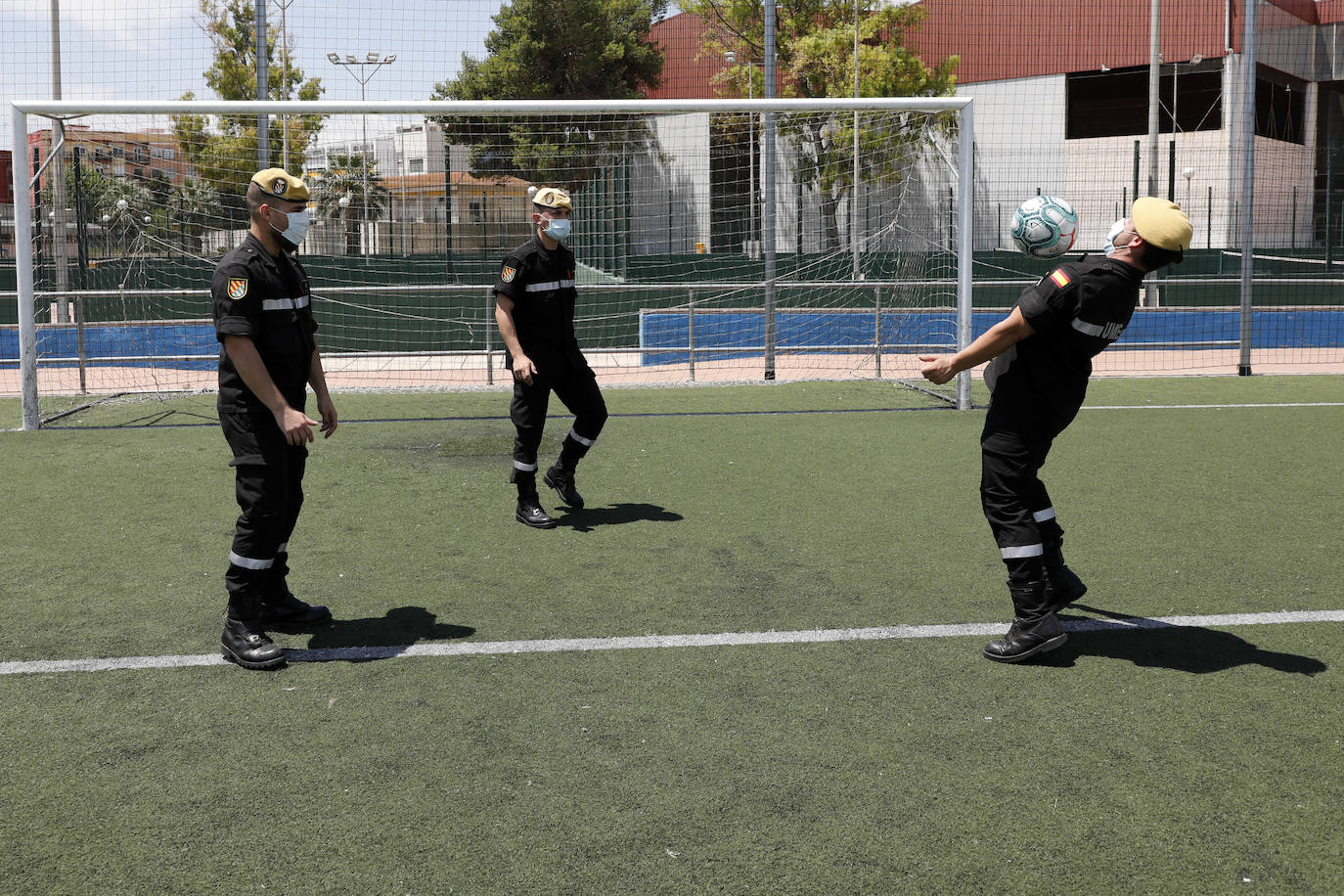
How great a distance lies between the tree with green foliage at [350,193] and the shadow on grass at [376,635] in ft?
27.8

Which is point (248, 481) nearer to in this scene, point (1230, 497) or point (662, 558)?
point (662, 558)

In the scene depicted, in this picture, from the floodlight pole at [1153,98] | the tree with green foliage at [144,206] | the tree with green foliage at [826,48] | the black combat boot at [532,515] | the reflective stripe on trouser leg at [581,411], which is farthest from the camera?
the tree with green foliage at [826,48]

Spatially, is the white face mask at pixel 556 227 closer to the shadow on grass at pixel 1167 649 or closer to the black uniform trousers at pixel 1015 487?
the black uniform trousers at pixel 1015 487

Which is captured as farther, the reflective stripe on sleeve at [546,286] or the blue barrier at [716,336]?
the blue barrier at [716,336]

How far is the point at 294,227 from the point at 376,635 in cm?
156

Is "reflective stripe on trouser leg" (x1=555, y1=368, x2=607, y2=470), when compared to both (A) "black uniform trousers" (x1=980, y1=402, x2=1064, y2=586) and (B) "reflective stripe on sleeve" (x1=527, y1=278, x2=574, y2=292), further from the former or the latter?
(A) "black uniform trousers" (x1=980, y1=402, x2=1064, y2=586)

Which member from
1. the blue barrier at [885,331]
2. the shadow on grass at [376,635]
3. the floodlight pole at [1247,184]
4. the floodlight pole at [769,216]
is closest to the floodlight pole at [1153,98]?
the blue barrier at [885,331]

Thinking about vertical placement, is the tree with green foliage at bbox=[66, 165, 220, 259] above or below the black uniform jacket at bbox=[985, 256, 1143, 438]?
above

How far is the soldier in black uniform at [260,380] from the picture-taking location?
4.34m

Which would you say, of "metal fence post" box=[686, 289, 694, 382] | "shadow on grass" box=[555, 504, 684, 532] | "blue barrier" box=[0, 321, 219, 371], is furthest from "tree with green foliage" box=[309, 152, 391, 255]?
"shadow on grass" box=[555, 504, 684, 532]

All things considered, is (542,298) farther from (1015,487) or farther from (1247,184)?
(1247,184)

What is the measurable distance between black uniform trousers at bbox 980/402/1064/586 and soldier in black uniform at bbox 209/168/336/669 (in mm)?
2425

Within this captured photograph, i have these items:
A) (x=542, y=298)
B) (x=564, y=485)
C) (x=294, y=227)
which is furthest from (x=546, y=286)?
(x=294, y=227)

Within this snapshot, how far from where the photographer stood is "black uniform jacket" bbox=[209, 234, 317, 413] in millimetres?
4340
